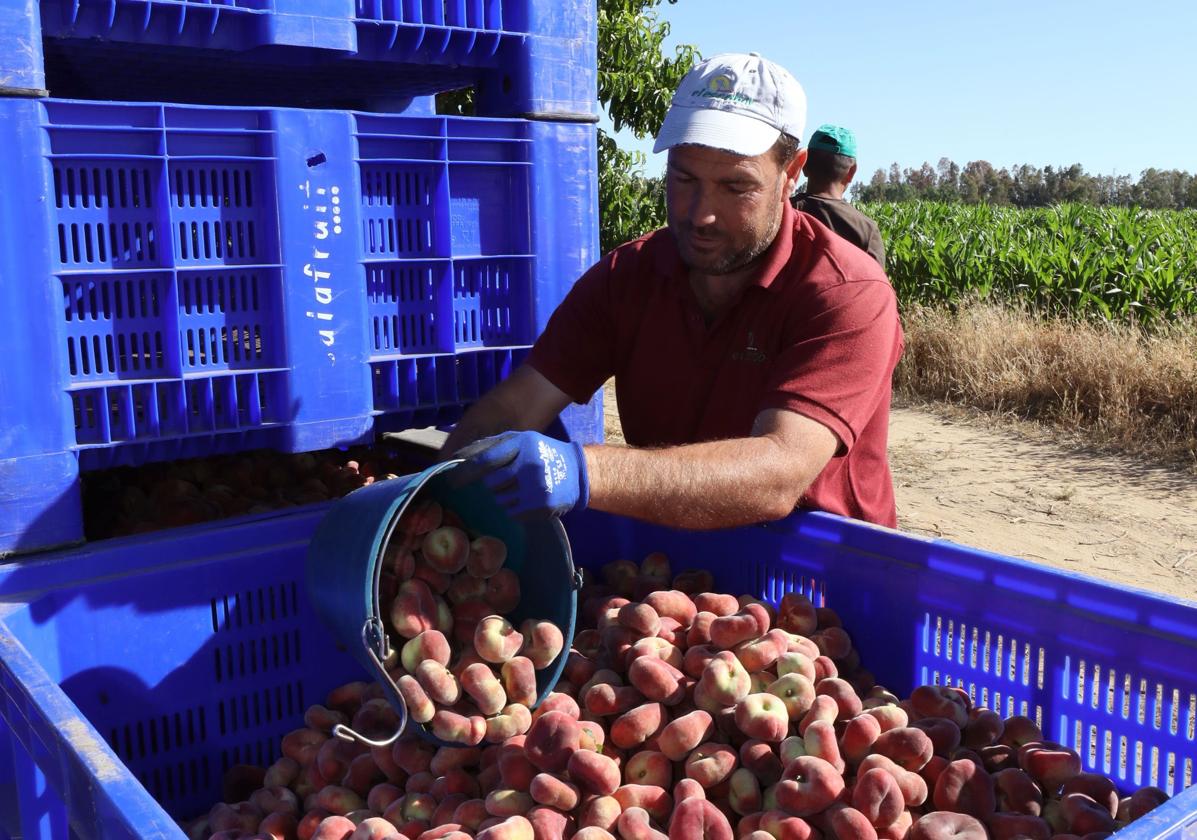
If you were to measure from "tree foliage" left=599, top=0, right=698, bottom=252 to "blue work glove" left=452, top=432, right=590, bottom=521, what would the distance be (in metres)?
5.35

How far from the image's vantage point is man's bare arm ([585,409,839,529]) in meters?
1.84

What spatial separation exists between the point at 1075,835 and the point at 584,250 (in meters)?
1.49

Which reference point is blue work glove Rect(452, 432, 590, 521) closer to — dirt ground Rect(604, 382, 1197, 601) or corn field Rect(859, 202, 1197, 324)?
dirt ground Rect(604, 382, 1197, 601)

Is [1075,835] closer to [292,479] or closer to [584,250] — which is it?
[584,250]

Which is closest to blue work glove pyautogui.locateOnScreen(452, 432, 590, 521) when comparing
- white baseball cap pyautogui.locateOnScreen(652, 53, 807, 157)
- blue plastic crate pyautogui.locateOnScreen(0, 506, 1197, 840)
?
blue plastic crate pyautogui.locateOnScreen(0, 506, 1197, 840)

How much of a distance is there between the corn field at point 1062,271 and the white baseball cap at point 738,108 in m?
7.69

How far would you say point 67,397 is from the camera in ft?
6.09

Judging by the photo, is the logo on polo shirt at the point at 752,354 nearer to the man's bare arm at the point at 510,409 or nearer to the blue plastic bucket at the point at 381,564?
the man's bare arm at the point at 510,409

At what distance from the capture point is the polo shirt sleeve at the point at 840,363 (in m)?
2.08

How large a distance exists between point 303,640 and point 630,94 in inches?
222

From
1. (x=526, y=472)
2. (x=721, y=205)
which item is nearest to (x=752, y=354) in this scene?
(x=721, y=205)

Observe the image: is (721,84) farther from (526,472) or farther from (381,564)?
(381,564)

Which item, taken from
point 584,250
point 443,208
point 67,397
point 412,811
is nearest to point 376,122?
point 443,208

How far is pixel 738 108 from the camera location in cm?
227
